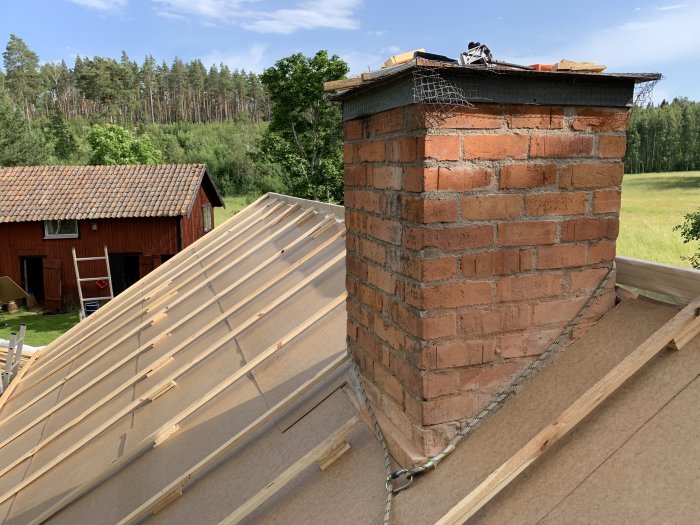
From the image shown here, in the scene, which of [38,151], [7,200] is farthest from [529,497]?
[38,151]

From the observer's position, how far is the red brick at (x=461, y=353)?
1.91 meters

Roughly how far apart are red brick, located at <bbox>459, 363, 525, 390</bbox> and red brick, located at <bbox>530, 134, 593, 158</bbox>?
0.76m

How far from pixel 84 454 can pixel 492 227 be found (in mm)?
3386

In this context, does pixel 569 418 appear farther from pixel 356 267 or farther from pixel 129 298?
pixel 129 298

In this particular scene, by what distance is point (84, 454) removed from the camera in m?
3.90

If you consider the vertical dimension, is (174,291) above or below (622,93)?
below

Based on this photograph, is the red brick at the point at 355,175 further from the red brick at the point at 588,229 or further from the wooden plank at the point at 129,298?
the wooden plank at the point at 129,298

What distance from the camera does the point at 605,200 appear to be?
204cm

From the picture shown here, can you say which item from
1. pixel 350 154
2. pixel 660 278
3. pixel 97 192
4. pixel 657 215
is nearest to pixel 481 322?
pixel 660 278

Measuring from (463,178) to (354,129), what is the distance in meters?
0.71

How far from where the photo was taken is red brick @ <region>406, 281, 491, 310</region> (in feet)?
6.12

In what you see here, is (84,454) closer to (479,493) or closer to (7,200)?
(479,493)

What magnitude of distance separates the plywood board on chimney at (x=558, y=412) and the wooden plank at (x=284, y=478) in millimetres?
477

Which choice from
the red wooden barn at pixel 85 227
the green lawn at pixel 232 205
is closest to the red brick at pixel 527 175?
the red wooden barn at pixel 85 227
